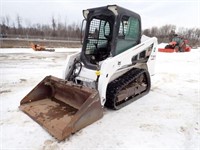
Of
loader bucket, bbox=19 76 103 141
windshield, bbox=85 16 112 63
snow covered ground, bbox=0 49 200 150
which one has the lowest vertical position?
snow covered ground, bbox=0 49 200 150

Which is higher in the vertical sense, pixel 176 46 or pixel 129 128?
pixel 176 46

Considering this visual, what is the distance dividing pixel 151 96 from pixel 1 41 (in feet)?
71.2

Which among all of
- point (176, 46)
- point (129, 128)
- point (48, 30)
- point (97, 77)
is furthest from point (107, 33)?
point (48, 30)

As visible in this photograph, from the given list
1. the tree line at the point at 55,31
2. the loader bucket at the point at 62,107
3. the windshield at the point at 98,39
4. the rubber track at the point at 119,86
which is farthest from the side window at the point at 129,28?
the tree line at the point at 55,31

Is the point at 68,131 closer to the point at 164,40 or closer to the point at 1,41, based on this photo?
the point at 1,41

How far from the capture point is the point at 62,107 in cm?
346

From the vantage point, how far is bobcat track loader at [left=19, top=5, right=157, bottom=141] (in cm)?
304

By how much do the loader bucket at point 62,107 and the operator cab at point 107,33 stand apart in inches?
26.8

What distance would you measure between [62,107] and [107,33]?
1.94 m

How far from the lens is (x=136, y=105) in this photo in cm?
395

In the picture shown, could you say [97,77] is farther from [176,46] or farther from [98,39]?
[176,46]

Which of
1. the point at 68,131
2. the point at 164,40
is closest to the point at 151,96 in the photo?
the point at 68,131

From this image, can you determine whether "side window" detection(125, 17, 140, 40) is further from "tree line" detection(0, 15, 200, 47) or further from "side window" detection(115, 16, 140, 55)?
"tree line" detection(0, 15, 200, 47)

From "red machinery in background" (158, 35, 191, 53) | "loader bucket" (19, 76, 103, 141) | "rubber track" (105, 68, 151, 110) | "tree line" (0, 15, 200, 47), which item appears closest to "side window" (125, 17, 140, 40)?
"rubber track" (105, 68, 151, 110)
